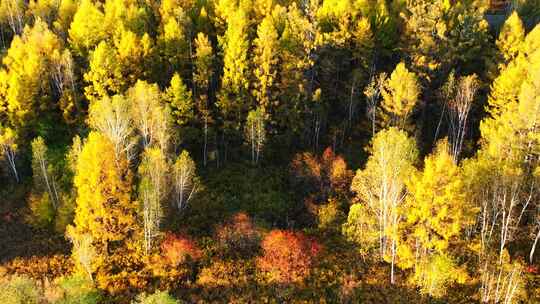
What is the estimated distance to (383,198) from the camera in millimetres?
32469

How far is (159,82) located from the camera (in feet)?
178

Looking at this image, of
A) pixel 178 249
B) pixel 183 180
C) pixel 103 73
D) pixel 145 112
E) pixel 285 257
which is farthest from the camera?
pixel 103 73

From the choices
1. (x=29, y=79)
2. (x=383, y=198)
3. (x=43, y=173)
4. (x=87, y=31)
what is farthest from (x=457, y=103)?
(x=29, y=79)

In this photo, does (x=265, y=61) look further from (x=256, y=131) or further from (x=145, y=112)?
(x=145, y=112)

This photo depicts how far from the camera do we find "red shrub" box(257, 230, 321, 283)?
114 ft

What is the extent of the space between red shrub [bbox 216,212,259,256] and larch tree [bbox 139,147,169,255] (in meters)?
5.30

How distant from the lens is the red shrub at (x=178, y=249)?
35875 mm

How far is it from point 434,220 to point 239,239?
49.9ft

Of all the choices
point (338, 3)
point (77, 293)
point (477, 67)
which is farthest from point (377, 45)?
point (77, 293)

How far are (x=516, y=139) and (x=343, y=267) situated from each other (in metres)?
17.1

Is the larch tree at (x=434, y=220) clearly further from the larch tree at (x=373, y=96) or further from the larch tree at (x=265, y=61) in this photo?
the larch tree at (x=265, y=61)

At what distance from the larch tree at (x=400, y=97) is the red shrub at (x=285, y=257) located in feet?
54.8

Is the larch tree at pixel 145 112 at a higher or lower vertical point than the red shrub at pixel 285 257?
higher

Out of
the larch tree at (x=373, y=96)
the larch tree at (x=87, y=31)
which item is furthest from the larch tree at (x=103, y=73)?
the larch tree at (x=373, y=96)
